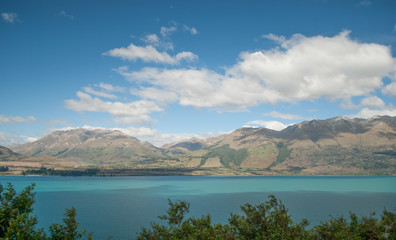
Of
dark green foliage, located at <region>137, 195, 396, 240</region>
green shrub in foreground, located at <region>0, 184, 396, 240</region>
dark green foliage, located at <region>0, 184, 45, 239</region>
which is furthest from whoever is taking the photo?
dark green foliage, located at <region>137, 195, 396, 240</region>

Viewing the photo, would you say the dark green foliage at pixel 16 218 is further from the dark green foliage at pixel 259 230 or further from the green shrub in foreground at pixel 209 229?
the dark green foliage at pixel 259 230

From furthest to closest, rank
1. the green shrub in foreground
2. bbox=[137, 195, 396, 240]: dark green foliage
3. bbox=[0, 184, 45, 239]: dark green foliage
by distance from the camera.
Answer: bbox=[137, 195, 396, 240]: dark green foliage, the green shrub in foreground, bbox=[0, 184, 45, 239]: dark green foliage

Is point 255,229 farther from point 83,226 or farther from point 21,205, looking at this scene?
point 83,226

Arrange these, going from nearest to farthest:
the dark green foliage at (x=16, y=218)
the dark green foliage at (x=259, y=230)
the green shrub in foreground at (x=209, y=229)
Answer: the dark green foliage at (x=16, y=218)
the green shrub in foreground at (x=209, y=229)
the dark green foliage at (x=259, y=230)

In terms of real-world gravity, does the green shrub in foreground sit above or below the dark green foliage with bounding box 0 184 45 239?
below

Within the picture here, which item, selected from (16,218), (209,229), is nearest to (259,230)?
(209,229)

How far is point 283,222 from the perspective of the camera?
2237 inches

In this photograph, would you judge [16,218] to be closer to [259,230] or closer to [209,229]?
[209,229]

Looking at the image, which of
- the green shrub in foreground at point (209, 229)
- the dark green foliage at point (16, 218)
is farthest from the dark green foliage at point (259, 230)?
the dark green foliage at point (16, 218)

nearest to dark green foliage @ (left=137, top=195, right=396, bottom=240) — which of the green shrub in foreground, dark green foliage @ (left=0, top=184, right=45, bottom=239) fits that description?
the green shrub in foreground

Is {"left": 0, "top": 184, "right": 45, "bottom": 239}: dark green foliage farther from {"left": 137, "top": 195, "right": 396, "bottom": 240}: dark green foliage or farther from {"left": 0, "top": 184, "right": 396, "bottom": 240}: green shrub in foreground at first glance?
{"left": 137, "top": 195, "right": 396, "bottom": 240}: dark green foliage

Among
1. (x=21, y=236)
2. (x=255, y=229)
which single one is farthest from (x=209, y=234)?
(x=21, y=236)

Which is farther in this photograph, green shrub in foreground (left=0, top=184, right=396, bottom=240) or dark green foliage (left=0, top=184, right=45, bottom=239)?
green shrub in foreground (left=0, top=184, right=396, bottom=240)

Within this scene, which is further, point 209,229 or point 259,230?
point 259,230
